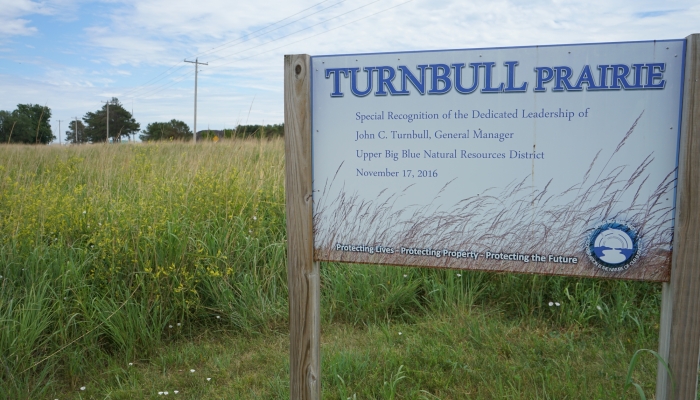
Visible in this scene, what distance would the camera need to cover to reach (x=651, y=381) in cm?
317

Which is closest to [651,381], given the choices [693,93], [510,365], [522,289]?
[510,365]

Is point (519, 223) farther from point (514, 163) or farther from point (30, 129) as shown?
point (30, 129)

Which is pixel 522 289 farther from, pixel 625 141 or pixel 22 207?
pixel 22 207

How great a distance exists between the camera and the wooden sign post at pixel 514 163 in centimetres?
219

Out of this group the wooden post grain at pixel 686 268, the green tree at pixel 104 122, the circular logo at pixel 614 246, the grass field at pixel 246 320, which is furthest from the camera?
the green tree at pixel 104 122

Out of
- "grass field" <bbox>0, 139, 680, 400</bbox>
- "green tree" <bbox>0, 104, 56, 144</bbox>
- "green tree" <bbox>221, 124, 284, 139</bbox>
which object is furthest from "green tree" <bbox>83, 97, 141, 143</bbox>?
"grass field" <bbox>0, 139, 680, 400</bbox>

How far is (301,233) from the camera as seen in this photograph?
8.36 feet

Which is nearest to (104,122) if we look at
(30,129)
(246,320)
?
(30,129)

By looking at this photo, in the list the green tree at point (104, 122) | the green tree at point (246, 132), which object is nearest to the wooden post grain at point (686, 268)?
the green tree at point (246, 132)

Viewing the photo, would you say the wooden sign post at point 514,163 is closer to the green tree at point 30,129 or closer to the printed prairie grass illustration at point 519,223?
the printed prairie grass illustration at point 519,223

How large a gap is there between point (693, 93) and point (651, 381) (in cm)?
186

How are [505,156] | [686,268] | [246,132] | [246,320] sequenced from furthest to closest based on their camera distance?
[246,132]
[246,320]
[505,156]
[686,268]

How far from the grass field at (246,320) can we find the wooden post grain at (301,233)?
364mm

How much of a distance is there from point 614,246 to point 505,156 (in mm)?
578
